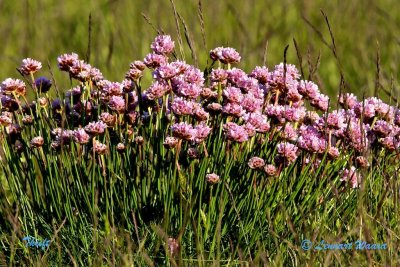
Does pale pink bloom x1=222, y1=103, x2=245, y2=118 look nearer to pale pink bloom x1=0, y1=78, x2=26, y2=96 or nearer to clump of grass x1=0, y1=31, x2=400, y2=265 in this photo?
clump of grass x1=0, y1=31, x2=400, y2=265

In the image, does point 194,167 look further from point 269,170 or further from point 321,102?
point 321,102

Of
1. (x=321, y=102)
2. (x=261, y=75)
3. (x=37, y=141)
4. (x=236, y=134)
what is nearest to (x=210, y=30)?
(x=261, y=75)

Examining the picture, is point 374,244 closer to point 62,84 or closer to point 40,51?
point 62,84

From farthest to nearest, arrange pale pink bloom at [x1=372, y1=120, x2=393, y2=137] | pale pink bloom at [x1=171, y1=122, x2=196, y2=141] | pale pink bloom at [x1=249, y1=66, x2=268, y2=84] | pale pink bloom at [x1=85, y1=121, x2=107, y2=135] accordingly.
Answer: pale pink bloom at [x1=249, y1=66, x2=268, y2=84], pale pink bloom at [x1=372, y1=120, x2=393, y2=137], pale pink bloom at [x1=85, y1=121, x2=107, y2=135], pale pink bloom at [x1=171, y1=122, x2=196, y2=141]

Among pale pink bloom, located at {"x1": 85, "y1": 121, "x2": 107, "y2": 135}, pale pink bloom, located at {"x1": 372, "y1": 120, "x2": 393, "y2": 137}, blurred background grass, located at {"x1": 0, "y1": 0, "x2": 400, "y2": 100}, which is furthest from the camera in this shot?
blurred background grass, located at {"x1": 0, "y1": 0, "x2": 400, "y2": 100}

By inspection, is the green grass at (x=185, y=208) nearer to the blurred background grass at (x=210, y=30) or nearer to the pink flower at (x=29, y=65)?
the pink flower at (x=29, y=65)

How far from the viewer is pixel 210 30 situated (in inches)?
234

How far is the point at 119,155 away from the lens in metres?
2.68

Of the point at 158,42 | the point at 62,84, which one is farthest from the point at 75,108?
the point at 62,84

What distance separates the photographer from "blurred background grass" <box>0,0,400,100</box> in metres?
5.55

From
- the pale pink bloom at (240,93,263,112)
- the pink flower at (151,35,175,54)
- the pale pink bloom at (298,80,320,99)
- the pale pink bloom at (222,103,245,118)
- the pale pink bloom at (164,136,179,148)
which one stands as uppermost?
the pink flower at (151,35,175,54)

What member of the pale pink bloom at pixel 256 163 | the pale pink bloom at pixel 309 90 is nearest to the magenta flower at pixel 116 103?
the pale pink bloom at pixel 256 163

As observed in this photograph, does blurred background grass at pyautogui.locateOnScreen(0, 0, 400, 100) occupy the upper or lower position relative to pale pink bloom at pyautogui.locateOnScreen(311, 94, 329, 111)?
upper

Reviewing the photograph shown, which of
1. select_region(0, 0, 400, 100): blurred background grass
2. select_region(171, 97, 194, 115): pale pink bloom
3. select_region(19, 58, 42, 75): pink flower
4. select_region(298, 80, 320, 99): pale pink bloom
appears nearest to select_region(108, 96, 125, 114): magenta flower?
select_region(171, 97, 194, 115): pale pink bloom
